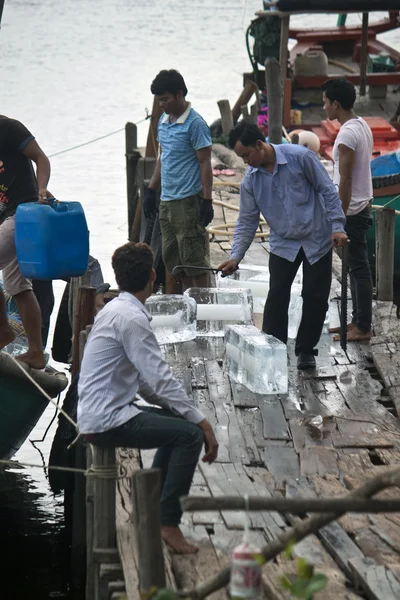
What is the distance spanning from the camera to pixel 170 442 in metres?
5.40

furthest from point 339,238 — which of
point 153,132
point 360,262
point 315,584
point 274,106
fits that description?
point 153,132

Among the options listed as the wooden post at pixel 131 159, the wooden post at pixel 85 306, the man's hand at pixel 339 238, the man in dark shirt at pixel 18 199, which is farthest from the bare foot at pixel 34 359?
the wooden post at pixel 131 159

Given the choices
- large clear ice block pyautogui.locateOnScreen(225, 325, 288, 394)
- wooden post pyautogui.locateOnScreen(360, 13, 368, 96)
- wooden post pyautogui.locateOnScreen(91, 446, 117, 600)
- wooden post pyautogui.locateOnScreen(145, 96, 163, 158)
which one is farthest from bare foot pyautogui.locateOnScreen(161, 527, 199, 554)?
wooden post pyautogui.locateOnScreen(360, 13, 368, 96)

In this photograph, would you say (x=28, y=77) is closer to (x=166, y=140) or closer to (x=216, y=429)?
(x=166, y=140)

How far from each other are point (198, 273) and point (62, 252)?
1.77 meters

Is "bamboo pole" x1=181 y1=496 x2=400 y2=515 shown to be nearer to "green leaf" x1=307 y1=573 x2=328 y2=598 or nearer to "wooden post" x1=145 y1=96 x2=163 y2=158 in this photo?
"green leaf" x1=307 y1=573 x2=328 y2=598

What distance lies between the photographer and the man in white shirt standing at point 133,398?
538 cm

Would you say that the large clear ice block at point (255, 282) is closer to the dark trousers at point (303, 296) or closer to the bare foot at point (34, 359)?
the dark trousers at point (303, 296)

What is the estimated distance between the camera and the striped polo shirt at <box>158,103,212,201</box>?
939 centimetres

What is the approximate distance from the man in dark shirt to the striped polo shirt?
1406 millimetres

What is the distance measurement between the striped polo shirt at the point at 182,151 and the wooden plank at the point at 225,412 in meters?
1.85

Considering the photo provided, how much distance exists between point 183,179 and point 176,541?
4748 millimetres

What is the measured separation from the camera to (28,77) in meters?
42.7

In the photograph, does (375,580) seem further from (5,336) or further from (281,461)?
(5,336)
